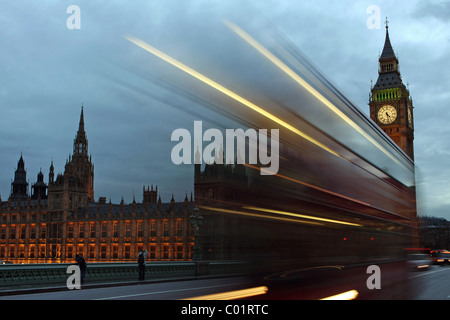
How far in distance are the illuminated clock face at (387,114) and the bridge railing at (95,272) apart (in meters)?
98.3

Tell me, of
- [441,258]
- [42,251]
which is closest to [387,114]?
[441,258]

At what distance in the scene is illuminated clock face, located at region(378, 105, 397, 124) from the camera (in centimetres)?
11812

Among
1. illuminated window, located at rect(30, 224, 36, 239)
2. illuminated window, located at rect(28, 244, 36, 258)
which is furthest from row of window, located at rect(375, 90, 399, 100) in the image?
illuminated window, located at rect(28, 244, 36, 258)

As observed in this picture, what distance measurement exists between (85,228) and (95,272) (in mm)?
88673

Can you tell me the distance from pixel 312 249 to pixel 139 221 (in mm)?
96744

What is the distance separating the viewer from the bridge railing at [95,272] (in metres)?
19.4

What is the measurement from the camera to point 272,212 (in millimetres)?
8453

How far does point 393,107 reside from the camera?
118 meters

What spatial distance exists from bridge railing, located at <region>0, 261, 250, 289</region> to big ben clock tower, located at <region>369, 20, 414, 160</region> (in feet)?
312

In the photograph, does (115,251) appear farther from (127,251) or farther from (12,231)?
Result: (12,231)

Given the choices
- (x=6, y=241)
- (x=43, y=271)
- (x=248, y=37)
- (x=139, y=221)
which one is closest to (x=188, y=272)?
(x=43, y=271)

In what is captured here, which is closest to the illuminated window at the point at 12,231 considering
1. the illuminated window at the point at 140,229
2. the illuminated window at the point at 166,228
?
the illuminated window at the point at 140,229
